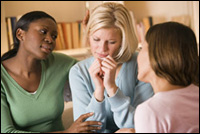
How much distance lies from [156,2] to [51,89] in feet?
5.84

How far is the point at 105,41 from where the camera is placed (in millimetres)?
1016

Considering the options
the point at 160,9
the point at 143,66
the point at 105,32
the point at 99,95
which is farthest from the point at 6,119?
the point at 160,9

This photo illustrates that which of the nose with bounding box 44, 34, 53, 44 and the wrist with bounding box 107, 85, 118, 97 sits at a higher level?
the nose with bounding box 44, 34, 53, 44

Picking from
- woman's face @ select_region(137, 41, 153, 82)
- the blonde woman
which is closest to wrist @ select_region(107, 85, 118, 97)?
the blonde woman

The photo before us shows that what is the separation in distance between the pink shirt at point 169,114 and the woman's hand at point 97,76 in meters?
0.35

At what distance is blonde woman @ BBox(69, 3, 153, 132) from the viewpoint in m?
0.94

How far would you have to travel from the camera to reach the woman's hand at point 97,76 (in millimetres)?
939

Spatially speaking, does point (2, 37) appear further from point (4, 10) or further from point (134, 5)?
point (134, 5)

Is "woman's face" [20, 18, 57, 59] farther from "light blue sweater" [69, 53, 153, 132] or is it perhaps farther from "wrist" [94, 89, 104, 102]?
"wrist" [94, 89, 104, 102]

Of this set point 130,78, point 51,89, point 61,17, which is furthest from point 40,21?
point 61,17

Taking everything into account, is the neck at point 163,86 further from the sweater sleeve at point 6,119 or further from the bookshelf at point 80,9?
the bookshelf at point 80,9

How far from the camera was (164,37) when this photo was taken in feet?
2.03

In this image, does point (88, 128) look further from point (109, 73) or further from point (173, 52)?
point (173, 52)

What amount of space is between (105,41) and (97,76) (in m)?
0.15
